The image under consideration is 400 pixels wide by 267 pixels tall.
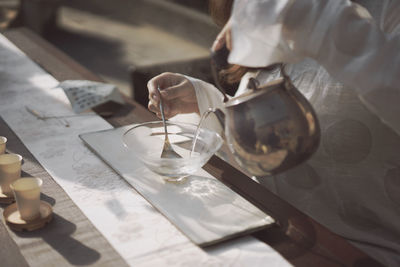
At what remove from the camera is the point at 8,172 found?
105cm

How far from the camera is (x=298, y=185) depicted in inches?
51.6

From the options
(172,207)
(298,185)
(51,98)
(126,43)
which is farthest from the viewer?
(126,43)

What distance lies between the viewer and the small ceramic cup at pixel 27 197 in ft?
3.09

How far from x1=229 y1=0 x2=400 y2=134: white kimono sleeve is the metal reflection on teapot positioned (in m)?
0.08

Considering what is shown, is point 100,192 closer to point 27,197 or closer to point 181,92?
point 27,197

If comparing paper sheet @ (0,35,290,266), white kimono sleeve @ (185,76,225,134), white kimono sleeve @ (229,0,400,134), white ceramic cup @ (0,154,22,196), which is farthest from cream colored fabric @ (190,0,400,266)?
white ceramic cup @ (0,154,22,196)

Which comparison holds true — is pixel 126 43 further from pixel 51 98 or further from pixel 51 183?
pixel 51 183

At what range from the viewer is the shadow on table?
0.88 meters

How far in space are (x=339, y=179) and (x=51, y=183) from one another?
663mm

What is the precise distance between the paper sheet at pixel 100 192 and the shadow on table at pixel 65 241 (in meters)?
0.05

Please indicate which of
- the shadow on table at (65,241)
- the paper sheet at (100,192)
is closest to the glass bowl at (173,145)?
the paper sheet at (100,192)

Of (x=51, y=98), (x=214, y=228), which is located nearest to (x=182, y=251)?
(x=214, y=228)

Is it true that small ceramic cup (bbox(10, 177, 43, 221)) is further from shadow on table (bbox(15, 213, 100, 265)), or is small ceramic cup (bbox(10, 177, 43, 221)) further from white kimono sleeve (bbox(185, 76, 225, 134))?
white kimono sleeve (bbox(185, 76, 225, 134))

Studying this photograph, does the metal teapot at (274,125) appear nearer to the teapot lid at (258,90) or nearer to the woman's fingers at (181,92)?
the teapot lid at (258,90)
